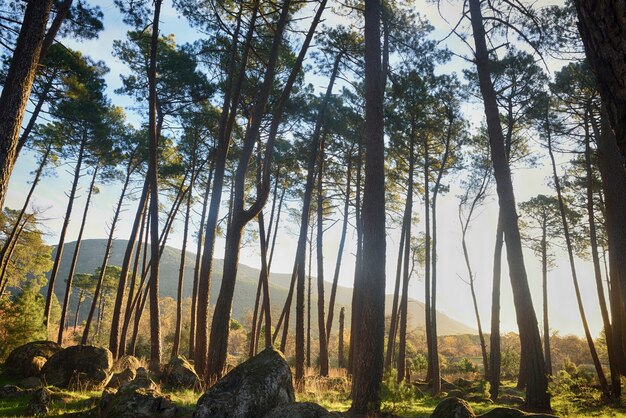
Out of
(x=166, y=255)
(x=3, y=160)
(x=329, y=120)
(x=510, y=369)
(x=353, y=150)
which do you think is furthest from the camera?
(x=166, y=255)

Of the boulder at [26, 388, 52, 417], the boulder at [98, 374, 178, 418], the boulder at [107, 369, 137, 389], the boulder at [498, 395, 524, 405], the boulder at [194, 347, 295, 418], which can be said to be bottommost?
the boulder at [498, 395, 524, 405]

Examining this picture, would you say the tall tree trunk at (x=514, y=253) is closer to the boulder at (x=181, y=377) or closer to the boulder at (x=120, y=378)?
the boulder at (x=181, y=377)

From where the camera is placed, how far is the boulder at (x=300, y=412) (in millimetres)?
4293

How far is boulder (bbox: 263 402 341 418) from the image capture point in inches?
169

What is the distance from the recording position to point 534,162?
15.9 meters

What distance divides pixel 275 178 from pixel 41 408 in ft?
43.1

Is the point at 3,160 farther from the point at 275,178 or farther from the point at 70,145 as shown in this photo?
the point at 70,145

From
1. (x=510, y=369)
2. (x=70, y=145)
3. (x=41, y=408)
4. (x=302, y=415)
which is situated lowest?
(x=510, y=369)

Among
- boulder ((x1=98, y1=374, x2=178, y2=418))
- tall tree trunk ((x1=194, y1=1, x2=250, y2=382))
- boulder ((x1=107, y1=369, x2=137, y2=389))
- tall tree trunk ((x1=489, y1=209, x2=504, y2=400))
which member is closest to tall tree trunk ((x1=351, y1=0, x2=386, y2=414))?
boulder ((x1=98, y1=374, x2=178, y2=418))

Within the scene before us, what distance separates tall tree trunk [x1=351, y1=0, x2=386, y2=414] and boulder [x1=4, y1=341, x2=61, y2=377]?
8643 mm

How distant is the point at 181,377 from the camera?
30.7 ft

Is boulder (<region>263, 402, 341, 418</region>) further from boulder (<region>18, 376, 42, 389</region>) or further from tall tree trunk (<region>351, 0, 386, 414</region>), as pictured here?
boulder (<region>18, 376, 42, 389</region>)

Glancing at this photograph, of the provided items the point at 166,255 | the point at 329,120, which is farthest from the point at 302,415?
the point at 166,255

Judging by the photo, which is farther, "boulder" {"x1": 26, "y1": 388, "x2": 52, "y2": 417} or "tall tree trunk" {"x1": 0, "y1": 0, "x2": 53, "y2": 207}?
"boulder" {"x1": 26, "y1": 388, "x2": 52, "y2": 417}
